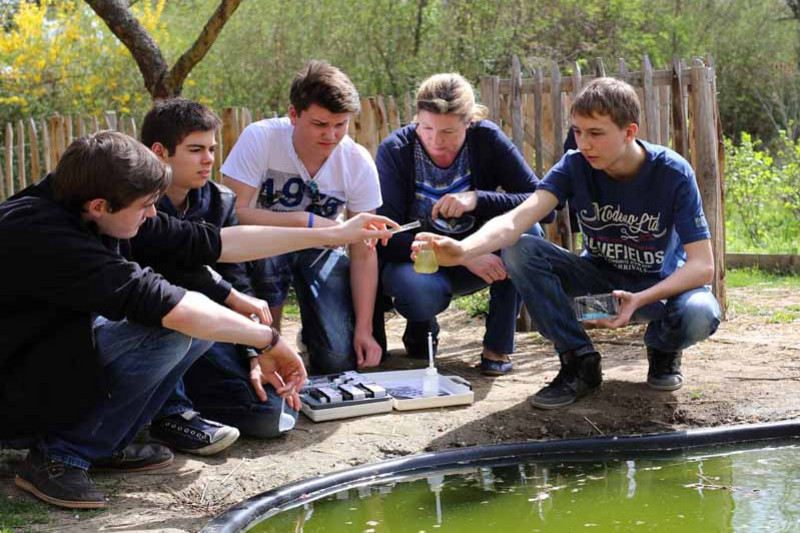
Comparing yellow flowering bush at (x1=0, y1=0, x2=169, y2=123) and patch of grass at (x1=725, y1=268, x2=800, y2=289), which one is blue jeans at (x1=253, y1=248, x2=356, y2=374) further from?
yellow flowering bush at (x1=0, y1=0, x2=169, y2=123)

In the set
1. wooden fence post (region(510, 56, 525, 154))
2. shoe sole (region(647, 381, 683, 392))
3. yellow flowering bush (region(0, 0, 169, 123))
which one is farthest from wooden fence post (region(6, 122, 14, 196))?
shoe sole (region(647, 381, 683, 392))

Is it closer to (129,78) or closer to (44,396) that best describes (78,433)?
(44,396)

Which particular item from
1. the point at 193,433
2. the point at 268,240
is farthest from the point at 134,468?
the point at 268,240

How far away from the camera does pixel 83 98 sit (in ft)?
45.4

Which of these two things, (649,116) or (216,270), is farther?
(649,116)

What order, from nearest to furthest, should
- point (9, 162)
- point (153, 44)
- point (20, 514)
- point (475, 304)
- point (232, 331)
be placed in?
1. point (20, 514)
2. point (232, 331)
3. point (475, 304)
4. point (153, 44)
5. point (9, 162)

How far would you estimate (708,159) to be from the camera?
20.2ft

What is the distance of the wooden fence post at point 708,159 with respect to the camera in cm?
616

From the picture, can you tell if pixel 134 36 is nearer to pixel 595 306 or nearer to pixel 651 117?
pixel 651 117

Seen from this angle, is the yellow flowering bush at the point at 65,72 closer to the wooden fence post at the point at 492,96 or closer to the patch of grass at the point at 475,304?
the patch of grass at the point at 475,304

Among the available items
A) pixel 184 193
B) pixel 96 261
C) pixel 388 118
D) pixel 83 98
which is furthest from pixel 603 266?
pixel 83 98

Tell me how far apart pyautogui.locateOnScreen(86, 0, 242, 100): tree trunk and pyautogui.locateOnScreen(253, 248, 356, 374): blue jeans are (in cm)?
326

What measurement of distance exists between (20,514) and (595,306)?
2499mm

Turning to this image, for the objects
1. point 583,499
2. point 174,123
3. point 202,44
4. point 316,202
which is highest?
point 202,44
